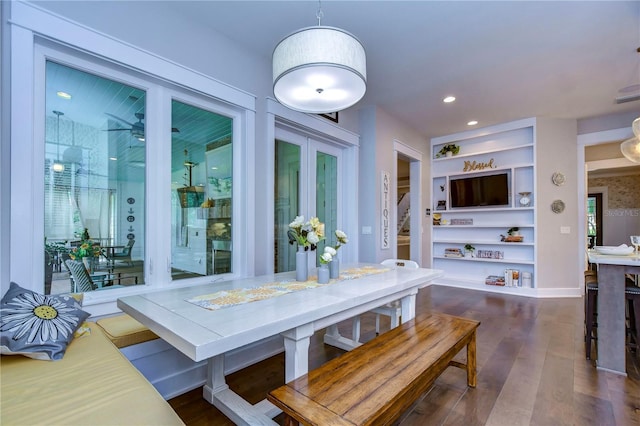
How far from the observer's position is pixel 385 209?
14.5 ft

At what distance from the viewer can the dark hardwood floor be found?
1.79 meters

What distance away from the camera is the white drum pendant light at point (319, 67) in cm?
153

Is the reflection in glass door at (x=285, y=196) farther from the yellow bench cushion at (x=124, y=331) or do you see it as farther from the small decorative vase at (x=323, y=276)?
the yellow bench cushion at (x=124, y=331)

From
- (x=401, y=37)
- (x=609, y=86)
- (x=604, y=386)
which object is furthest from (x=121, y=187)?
(x=609, y=86)

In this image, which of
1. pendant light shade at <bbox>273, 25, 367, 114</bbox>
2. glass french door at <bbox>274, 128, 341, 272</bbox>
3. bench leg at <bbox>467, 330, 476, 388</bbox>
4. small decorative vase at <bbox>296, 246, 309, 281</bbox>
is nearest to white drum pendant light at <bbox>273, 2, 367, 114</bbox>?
pendant light shade at <bbox>273, 25, 367, 114</bbox>

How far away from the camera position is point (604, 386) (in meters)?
2.12

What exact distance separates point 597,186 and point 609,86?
18.8ft

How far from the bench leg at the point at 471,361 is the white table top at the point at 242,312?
567 mm

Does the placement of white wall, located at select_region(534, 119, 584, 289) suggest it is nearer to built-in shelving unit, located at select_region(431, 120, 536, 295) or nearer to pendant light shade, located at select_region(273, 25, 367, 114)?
built-in shelving unit, located at select_region(431, 120, 536, 295)

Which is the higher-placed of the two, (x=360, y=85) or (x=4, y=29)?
(x=4, y=29)

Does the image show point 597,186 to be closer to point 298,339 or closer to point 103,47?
point 298,339

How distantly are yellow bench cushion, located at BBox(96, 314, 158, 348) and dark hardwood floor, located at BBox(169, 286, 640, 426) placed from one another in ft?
1.89

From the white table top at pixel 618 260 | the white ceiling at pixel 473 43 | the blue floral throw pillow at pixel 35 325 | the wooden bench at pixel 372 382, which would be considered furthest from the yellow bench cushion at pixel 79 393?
the white table top at pixel 618 260

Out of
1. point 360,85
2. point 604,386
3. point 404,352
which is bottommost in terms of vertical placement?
point 604,386
